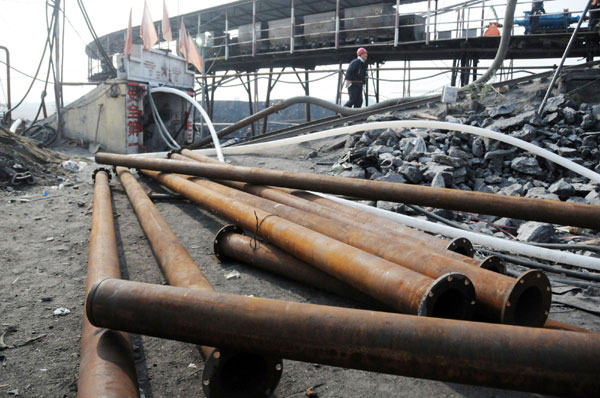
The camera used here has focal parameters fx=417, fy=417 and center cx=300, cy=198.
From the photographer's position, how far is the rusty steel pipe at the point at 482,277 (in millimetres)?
1859

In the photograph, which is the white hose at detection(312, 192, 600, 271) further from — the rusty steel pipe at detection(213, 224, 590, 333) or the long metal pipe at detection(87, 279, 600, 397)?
the long metal pipe at detection(87, 279, 600, 397)

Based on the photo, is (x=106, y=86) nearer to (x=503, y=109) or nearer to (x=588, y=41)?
(x=503, y=109)

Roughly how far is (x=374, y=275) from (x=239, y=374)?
0.78 metres

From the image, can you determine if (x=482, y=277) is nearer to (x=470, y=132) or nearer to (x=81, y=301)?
(x=81, y=301)

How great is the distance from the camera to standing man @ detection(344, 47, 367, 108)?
10344 millimetres

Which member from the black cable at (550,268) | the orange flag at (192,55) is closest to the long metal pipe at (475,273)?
the black cable at (550,268)

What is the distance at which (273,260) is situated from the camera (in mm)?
2873

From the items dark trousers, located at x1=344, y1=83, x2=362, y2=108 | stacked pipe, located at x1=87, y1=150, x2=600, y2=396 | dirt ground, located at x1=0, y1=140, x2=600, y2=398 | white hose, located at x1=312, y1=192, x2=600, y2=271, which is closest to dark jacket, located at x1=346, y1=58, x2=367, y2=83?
dark trousers, located at x1=344, y1=83, x2=362, y2=108

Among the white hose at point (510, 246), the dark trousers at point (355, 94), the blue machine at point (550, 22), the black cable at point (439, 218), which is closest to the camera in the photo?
the white hose at point (510, 246)

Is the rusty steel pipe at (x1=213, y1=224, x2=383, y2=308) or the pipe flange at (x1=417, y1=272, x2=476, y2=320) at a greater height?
the pipe flange at (x1=417, y1=272, x2=476, y2=320)

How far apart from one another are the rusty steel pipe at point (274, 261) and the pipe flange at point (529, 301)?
0.69m

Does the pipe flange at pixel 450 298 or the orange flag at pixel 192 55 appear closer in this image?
the pipe flange at pixel 450 298

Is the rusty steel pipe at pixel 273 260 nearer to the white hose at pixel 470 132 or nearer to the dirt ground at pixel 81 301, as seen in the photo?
the dirt ground at pixel 81 301

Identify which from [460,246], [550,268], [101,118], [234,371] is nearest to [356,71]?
[101,118]
